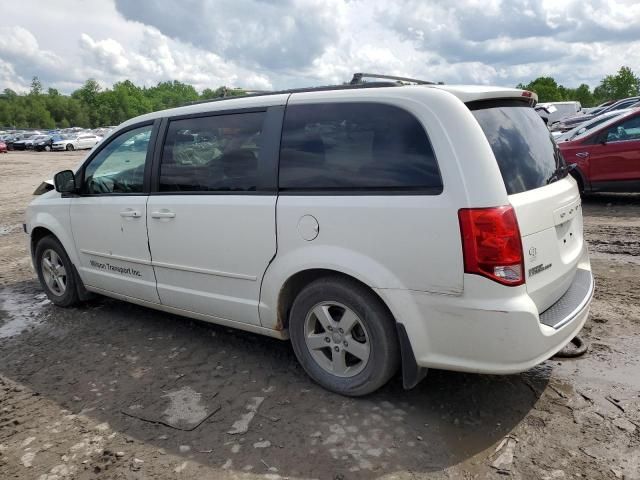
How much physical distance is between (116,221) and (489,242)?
303 centimetres

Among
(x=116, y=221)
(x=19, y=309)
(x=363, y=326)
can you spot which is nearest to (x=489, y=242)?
(x=363, y=326)

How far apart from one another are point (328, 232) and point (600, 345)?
2324 millimetres

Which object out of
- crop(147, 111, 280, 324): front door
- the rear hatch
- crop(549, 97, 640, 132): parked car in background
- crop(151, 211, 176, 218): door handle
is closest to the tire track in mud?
the rear hatch

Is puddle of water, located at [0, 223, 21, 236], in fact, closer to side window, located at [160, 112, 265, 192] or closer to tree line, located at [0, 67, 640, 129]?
side window, located at [160, 112, 265, 192]

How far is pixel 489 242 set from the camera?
2.70m

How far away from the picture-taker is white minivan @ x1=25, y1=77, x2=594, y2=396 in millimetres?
2768

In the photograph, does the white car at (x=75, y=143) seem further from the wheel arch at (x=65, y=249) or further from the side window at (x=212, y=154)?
the side window at (x=212, y=154)

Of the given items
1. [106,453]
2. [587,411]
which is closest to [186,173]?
[106,453]

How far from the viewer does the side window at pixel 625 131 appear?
935 centimetres

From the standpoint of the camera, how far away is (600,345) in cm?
397

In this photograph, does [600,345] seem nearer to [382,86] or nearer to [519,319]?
[519,319]

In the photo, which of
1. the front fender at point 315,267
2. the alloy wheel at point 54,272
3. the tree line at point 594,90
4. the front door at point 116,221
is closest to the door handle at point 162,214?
the front door at point 116,221

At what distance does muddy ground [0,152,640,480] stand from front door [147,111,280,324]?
0.46m

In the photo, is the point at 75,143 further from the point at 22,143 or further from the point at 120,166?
the point at 120,166
